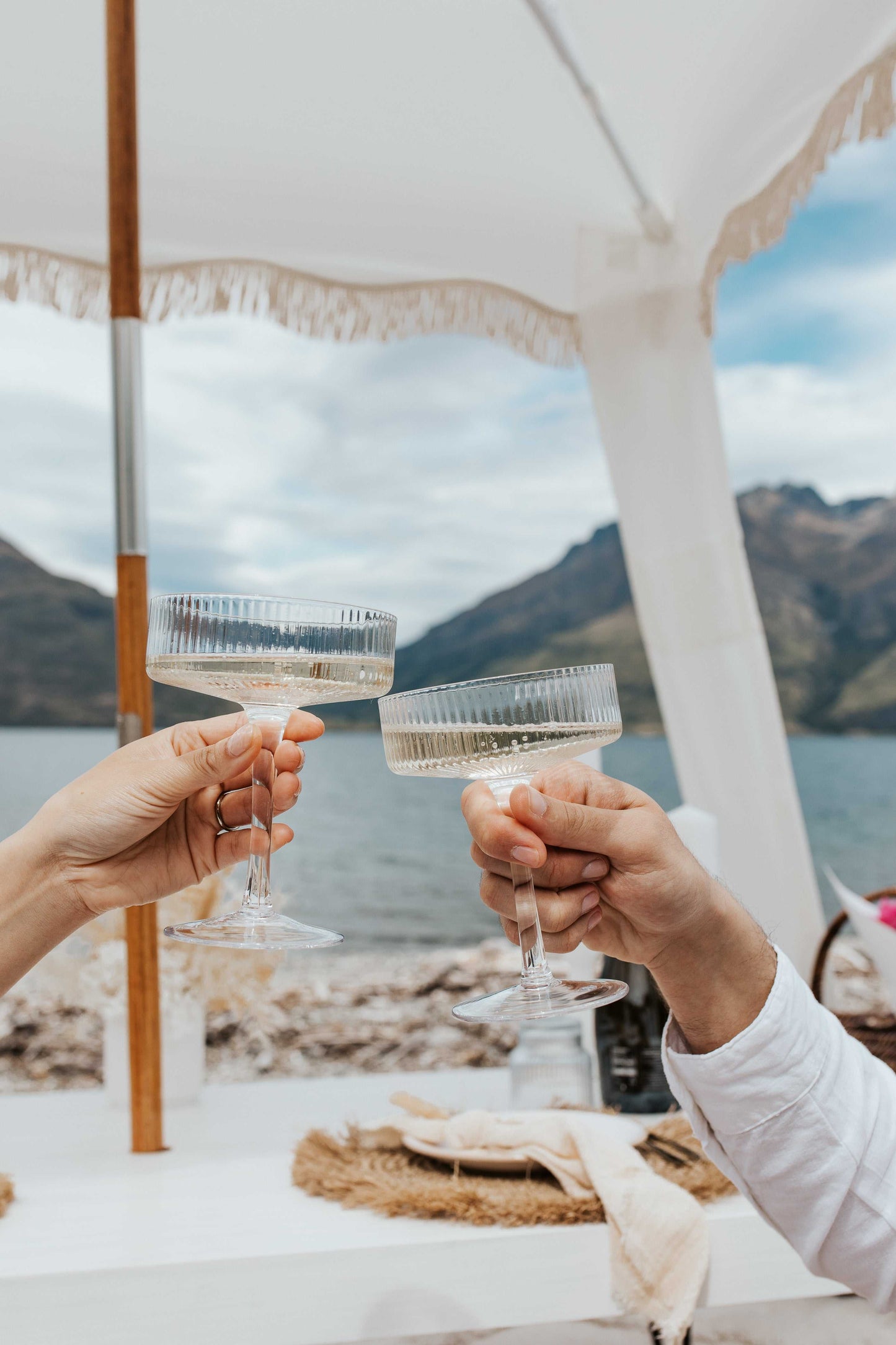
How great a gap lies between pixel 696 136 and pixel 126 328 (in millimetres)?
1058

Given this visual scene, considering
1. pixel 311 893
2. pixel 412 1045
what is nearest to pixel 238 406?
pixel 311 893

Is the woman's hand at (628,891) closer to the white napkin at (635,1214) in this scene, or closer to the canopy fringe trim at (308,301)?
the white napkin at (635,1214)

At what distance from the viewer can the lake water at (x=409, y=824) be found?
1986 centimetres

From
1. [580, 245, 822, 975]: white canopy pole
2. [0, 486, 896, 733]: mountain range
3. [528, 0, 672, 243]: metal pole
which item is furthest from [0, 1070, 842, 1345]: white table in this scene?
[0, 486, 896, 733]: mountain range

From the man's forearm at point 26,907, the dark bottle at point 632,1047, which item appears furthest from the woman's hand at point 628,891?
the dark bottle at point 632,1047

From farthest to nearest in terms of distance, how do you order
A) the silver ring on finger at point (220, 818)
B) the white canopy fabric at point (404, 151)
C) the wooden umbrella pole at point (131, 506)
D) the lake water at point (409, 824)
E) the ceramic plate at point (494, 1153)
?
the lake water at point (409, 824) → the white canopy fabric at point (404, 151) → the wooden umbrella pole at point (131, 506) → the ceramic plate at point (494, 1153) → the silver ring on finger at point (220, 818)

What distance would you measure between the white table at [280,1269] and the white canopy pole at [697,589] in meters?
0.92

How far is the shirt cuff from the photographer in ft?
2.65

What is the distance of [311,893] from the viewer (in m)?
20.9

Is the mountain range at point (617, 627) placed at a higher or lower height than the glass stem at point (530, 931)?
higher

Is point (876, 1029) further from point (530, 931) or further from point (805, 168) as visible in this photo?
point (805, 168)

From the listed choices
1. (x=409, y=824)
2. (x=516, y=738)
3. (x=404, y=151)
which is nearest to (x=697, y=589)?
(x=404, y=151)

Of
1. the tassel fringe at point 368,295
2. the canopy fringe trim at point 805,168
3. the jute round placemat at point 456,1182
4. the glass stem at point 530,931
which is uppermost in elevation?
the tassel fringe at point 368,295

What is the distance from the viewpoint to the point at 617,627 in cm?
2403
